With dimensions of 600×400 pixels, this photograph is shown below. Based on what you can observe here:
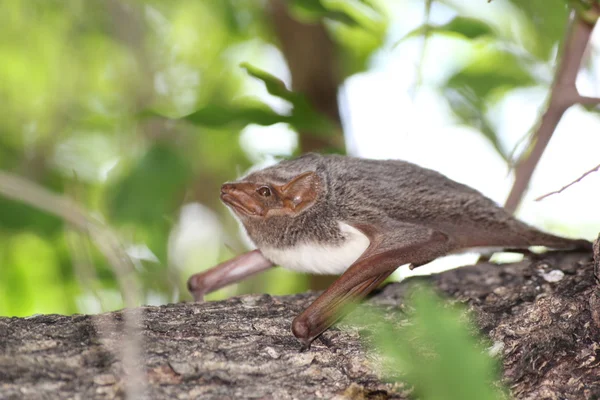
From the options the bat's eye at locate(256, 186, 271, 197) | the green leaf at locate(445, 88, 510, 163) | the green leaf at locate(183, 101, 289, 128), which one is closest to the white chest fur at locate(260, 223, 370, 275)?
the bat's eye at locate(256, 186, 271, 197)

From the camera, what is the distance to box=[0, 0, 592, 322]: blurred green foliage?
187 inches

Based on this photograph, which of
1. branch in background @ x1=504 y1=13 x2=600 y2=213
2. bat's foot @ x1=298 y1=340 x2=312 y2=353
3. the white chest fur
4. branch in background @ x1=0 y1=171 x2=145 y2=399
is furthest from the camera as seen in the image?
branch in background @ x1=504 y1=13 x2=600 y2=213

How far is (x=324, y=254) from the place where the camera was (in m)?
3.99

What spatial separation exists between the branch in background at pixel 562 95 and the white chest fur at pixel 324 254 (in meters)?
1.49

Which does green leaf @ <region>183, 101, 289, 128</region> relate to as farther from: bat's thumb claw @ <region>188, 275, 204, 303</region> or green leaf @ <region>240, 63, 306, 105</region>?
bat's thumb claw @ <region>188, 275, 204, 303</region>

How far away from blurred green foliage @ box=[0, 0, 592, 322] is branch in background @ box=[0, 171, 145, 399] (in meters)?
0.93

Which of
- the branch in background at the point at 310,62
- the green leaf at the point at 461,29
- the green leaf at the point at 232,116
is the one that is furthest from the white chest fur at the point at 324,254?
the branch in background at the point at 310,62

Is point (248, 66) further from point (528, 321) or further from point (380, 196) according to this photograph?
point (528, 321)

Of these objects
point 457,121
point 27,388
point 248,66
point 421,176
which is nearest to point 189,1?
point 457,121

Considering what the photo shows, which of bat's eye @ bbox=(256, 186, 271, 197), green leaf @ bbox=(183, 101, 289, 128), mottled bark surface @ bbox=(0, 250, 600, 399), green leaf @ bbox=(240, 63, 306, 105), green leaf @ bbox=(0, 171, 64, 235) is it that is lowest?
mottled bark surface @ bbox=(0, 250, 600, 399)

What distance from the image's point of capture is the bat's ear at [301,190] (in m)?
3.98

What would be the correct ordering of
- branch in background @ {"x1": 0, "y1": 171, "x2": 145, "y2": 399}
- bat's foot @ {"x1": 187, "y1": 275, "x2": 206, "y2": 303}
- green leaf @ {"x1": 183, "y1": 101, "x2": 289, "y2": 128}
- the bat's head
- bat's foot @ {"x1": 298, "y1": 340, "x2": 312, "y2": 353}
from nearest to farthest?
branch in background @ {"x1": 0, "y1": 171, "x2": 145, "y2": 399}
bat's foot @ {"x1": 298, "y1": 340, "x2": 312, "y2": 353}
the bat's head
bat's foot @ {"x1": 187, "y1": 275, "x2": 206, "y2": 303}
green leaf @ {"x1": 183, "y1": 101, "x2": 289, "y2": 128}

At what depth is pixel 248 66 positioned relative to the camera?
4.46m

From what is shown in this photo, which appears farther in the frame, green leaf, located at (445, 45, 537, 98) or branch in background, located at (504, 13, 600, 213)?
green leaf, located at (445, 45, 537, 98)
